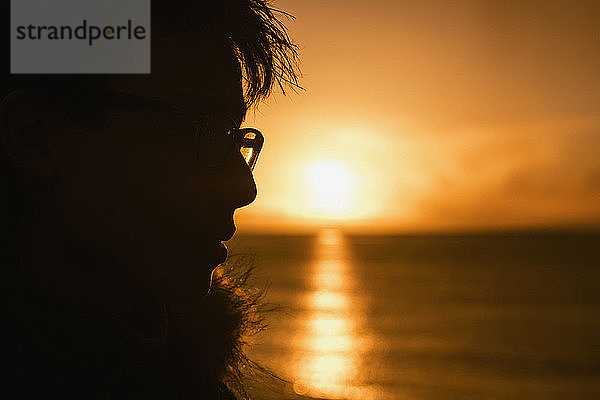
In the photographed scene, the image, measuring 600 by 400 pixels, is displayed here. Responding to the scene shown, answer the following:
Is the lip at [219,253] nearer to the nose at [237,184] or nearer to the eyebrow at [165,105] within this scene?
the nose at [237,184]

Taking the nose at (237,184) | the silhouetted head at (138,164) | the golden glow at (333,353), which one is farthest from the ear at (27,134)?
the golden glow at (333,353)

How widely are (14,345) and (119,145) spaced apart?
43cm

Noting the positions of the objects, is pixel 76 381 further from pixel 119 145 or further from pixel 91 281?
pixel 119 145

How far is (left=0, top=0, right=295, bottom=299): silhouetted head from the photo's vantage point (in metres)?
1.27

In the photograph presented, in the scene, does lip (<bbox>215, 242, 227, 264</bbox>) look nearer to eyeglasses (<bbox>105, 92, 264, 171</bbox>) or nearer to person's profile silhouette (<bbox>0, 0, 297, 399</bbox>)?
person's profile silhouette (<bbox>0, 0, 297, 399</bbox>)

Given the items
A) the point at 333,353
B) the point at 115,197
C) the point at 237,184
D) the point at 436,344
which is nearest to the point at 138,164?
the point at 115,197

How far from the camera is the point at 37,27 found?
53.7 inches

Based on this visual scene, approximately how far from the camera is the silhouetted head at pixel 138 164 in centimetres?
127

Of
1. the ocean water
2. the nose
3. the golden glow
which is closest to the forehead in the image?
the nose

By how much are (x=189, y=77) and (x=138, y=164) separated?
0.23 m

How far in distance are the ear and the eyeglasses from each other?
0.14 metres

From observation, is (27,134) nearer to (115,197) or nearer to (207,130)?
(115,197)

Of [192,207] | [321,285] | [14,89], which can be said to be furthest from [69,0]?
[321,285]

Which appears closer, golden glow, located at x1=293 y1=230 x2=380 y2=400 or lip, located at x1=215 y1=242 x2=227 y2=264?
lip, located at x1=215 y1=242 x2=227 y2=264
